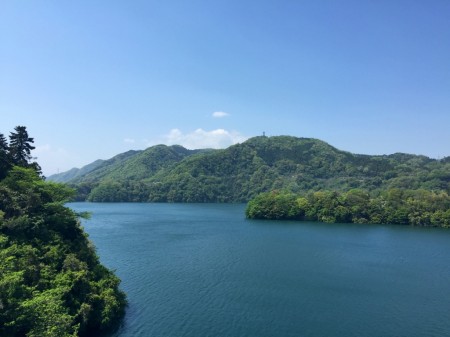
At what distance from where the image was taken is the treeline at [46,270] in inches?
933

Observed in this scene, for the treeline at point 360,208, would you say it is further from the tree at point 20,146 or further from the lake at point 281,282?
the tree at point 20,146

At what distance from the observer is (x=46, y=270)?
31.4m

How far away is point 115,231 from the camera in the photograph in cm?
9056

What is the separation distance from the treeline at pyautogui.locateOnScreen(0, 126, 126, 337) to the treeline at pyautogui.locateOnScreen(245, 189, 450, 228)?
262ft

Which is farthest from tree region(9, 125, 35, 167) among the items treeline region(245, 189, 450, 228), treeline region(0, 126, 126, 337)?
treeline region(245, 189, 450, 228)

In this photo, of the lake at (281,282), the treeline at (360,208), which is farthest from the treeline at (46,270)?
the treeline at (360,208)

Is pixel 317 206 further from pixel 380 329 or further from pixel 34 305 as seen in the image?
pixel 34 305

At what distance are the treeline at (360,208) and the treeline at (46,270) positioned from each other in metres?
79.9

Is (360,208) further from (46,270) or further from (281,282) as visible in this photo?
(46,270)

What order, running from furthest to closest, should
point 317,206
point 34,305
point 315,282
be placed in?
point 317,206, point 315,282, point 34,305

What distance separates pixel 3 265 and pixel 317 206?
9812 cm

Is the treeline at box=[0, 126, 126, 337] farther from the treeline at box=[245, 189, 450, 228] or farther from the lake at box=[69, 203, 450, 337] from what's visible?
the treeline at box=[245, 189, 450, 228]

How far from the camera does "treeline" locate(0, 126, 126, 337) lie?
2370cm

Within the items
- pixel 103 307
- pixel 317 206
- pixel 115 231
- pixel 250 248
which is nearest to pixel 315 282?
pixel 250 248
